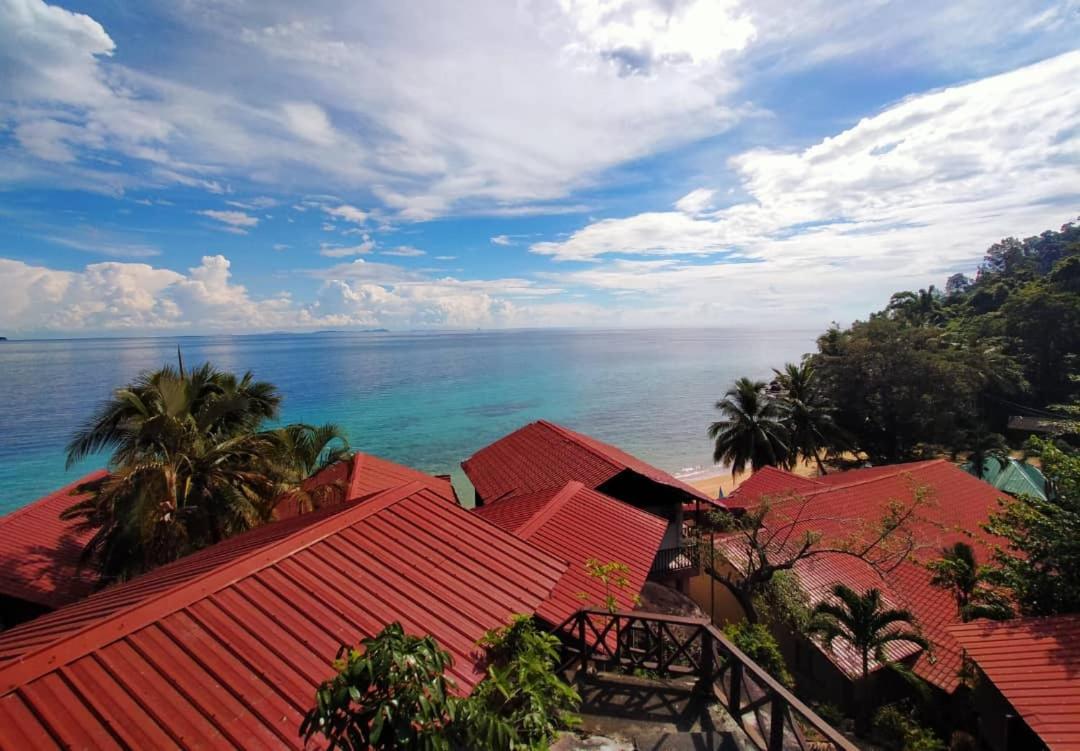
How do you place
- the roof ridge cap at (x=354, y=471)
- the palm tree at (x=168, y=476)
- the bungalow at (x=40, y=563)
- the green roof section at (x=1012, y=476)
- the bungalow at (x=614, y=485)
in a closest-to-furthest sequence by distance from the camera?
the palm tree at (x=168, y=476), the bungalow at (x=40, y=563), the roof ridge cap at (x=354, y=471), the bungalow at (x=614, y=485), the green roof section at (x=1012, y=476)

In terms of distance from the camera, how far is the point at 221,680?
441 centimetres

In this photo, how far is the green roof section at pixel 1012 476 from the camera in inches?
1094

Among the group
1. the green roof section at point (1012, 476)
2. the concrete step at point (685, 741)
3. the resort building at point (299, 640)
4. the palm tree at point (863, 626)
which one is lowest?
the green roof section at point (1012, 476)

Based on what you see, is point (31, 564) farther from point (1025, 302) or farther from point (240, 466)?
point (1025, 302)

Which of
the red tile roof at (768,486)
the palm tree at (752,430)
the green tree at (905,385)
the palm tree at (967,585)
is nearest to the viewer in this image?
the palm tree at (967,585)

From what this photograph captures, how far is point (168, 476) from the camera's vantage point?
9.99 meters

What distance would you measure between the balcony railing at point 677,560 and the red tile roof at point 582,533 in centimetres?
387

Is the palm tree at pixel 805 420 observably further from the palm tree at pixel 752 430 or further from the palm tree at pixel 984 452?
the palm tree at pixel 984 452

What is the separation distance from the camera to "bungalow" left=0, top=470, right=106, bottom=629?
43.9ft

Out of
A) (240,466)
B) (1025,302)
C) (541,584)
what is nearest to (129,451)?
(240,466)

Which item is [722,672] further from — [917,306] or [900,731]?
[917,306]

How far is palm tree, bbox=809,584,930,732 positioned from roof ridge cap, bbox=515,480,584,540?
7008 millimetres

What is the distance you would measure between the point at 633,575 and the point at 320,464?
1167 centimetres

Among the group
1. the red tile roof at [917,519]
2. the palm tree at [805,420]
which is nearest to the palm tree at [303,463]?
the red tile roof at [917,519]
